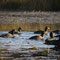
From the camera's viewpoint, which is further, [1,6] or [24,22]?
[1,6]

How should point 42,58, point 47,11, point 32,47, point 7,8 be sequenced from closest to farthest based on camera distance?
1. point 42,58
2. point 32,47
3. point 47,11
4. point 7,8

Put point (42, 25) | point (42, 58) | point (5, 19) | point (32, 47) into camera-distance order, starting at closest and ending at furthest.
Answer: point (42, 58)
point (32, 47)
point (42, 25)
point (5, 19)

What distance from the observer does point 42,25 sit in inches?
931

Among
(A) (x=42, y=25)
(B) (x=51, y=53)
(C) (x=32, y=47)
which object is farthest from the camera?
(A) (x=42, y=25)

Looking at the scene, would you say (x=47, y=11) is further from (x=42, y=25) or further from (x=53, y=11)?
(x=42, y=25)

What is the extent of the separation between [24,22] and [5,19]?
9.02ft

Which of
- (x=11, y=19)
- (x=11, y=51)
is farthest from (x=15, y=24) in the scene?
(x=11, y=51)

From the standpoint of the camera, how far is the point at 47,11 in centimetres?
3262

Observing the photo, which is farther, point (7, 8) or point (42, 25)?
point (7, 8)

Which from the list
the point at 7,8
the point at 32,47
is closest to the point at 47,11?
the point at 7,8

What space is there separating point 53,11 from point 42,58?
22115mm

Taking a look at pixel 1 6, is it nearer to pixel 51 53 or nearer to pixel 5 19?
pixel 5 19

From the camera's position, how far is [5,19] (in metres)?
26.6

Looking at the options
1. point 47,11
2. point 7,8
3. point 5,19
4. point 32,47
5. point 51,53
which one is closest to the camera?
point 51,53
